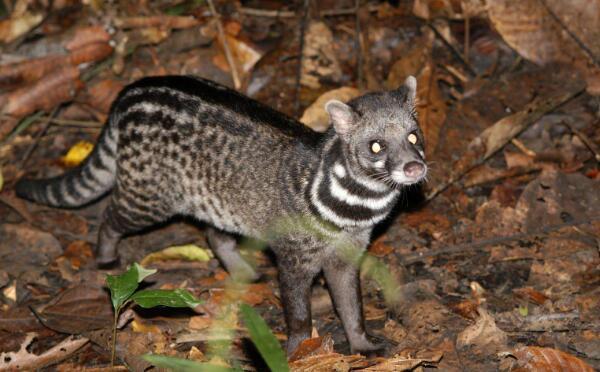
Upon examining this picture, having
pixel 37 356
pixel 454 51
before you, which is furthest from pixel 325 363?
pixel 454 51

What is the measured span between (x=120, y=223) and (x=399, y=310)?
2891 mm

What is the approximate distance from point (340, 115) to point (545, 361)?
2384 millimetres

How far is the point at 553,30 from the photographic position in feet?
32.0

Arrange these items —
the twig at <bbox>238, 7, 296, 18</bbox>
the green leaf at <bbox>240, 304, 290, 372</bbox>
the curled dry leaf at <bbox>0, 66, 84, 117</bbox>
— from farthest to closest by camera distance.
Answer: the twig at <bbox>238, 7, 296, 18</bbox> → the curled dry leaf at <bbox>0, 66, 84, 117</bbox> → the green leaf at <bbox>240, 304, 290, 372</bbox>

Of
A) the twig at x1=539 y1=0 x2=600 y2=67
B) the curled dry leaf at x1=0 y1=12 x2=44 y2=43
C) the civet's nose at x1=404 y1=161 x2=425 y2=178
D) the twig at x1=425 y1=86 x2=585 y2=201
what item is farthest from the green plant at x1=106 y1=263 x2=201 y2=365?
the curled dry leaf at x1=0 y1=12 x2=44 y2=43

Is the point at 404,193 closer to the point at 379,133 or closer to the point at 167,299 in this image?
the point at 379,133

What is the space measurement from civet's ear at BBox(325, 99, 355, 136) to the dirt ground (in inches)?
67.7

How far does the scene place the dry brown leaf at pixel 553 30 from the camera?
31.7 feet

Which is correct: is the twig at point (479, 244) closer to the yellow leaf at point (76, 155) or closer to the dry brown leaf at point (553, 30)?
the dry brown leaf at point (553, 30)

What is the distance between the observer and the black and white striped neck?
6539 mm

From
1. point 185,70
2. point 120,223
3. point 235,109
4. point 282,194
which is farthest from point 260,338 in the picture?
point 185,70

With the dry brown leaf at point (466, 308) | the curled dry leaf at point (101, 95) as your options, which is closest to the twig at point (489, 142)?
the dry brown leaf at point (466, 308)

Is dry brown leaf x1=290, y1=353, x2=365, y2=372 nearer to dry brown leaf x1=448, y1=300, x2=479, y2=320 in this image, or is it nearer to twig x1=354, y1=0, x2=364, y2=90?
dry brown leaf x1=448, y1=300, x2=479, y2=320

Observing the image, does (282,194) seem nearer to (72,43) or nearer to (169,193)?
(169,193)
